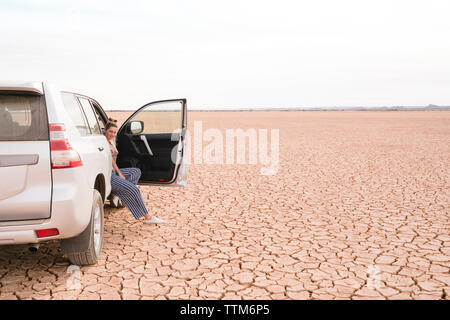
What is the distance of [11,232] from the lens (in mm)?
2893

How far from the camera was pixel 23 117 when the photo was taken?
3.07 meters

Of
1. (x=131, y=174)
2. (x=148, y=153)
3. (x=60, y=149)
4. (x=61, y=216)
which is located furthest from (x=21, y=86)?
(x=148, y=153)

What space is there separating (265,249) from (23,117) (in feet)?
9.17

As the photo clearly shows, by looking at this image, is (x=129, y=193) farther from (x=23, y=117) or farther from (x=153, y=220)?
(x=23, y=117)

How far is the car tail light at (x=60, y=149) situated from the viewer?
117 inches

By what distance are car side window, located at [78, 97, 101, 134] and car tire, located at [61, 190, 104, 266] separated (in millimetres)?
969

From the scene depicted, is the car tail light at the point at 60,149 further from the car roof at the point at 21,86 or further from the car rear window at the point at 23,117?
the car roof at the point at 21,86

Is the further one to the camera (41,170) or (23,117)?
(23,117)

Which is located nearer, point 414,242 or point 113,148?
point 414,242

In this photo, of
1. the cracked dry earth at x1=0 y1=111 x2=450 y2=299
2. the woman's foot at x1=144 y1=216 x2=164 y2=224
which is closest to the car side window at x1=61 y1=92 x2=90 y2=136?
the cracked dry earth at x1=0 y1=111 x2=450 y2=299

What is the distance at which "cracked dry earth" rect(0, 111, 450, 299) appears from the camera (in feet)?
11.2
